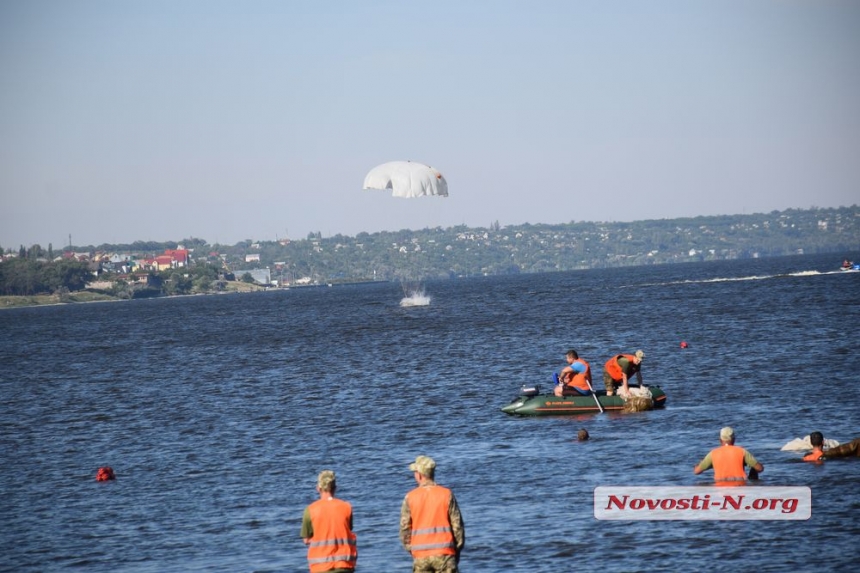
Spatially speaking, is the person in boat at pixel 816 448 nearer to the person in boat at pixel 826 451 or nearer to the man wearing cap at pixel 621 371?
the person in boat at pixel 826 451

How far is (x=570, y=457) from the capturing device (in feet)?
99.4

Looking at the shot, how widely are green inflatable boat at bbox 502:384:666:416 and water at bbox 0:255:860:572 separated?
534mm

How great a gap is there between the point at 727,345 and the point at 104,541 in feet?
148

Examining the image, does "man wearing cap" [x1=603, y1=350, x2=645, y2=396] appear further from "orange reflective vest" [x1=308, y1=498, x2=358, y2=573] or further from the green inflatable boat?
"orange reflective vest" [x1=308, y1=498, x2=358, y2=573]

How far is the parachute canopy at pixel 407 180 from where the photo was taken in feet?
252

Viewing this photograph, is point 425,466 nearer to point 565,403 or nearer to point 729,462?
point 729,462

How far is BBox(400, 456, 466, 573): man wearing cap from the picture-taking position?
15.1 metres

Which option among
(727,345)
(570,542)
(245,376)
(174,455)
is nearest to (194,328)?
(245,376)

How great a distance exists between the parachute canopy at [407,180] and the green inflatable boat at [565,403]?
128ft

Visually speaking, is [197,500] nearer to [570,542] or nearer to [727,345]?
[570,542]

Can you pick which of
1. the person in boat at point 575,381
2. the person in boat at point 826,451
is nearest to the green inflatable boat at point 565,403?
the person in boat at point 575,381

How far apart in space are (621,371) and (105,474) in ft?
53.5

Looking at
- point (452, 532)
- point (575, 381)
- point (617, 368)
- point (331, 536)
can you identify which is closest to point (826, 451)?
point (617, 368)

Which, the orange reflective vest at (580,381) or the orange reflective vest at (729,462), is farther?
the orange reflective vest at (580,381)
